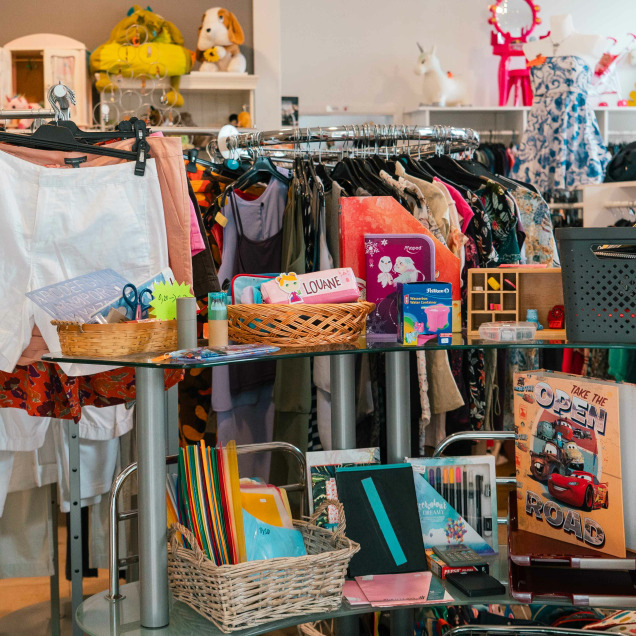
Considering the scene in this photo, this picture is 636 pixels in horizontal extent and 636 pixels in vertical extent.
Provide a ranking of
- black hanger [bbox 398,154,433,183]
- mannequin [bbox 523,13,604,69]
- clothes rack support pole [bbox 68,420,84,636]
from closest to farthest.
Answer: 1. clothes rack support pole [bbox 68,420,84,636]
2. black hanger [bbox 398,154,433,183]
3. mannequin [bbox 523,13,604,69]

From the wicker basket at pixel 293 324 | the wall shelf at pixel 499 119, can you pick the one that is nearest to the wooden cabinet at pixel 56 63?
the wall shelf at pixel 499 119

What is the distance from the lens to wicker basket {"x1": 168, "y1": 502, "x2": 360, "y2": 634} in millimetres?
1373

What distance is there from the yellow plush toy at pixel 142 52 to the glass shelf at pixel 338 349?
359 cm

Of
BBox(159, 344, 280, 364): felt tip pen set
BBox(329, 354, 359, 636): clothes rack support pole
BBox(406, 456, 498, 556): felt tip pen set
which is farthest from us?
BBox(329, 354, 359, 636): clothes rack support pole

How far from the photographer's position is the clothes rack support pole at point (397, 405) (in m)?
1.76

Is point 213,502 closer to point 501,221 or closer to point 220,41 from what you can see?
point 501,221

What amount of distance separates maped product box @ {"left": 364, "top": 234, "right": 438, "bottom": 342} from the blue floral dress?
349 centimetres

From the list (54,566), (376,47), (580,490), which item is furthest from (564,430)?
(376,47)

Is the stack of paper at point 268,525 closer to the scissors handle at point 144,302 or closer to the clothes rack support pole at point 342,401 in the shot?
the clothes rack support pole at point 342,401

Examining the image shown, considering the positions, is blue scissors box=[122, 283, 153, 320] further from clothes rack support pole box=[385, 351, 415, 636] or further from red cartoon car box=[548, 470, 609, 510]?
red cartoon car box=[548, 470, 609, 510]

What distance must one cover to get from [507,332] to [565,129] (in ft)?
12.5

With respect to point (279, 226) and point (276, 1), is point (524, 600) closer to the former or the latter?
point (279, 226)

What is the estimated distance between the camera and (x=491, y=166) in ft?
18.5

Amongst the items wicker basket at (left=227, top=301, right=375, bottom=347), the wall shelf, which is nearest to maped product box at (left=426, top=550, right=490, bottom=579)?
wicker basket at (left=227, top=301, right=375, bottom=347)
